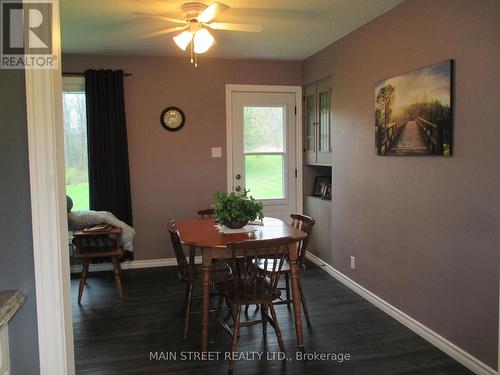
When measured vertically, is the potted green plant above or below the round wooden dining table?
above

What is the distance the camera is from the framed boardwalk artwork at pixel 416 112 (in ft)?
9.14

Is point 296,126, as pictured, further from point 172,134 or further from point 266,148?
point 172,134

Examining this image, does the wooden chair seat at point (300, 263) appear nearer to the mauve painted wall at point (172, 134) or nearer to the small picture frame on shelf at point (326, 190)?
the small picture frame on shelf at point (326, 190)

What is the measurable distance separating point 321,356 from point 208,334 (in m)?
0.84

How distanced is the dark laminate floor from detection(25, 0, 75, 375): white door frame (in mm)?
1447

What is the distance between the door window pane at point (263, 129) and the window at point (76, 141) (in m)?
1.88

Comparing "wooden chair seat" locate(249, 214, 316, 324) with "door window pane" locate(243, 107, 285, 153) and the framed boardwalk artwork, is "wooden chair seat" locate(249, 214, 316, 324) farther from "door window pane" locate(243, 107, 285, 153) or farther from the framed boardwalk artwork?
"door window pane" locate(243, 107, 285, 153)

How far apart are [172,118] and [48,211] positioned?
3.79 metres

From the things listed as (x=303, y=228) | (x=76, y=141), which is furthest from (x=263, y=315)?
(x=76, y=141)

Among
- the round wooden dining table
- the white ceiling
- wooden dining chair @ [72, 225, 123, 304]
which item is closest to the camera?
the round wooden dining table

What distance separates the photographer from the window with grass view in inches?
209

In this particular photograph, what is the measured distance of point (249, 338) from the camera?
3092mm

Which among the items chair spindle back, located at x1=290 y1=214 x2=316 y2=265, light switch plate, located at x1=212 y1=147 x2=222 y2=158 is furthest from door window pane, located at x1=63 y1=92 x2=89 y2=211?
chair spindle back, located at x1=290 y1=214 x2=316 y2=265

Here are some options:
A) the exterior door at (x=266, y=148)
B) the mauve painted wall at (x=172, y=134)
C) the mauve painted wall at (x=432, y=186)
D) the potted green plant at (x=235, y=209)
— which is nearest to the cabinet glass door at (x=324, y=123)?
the mauve painted wall at (x=432, y=186)
